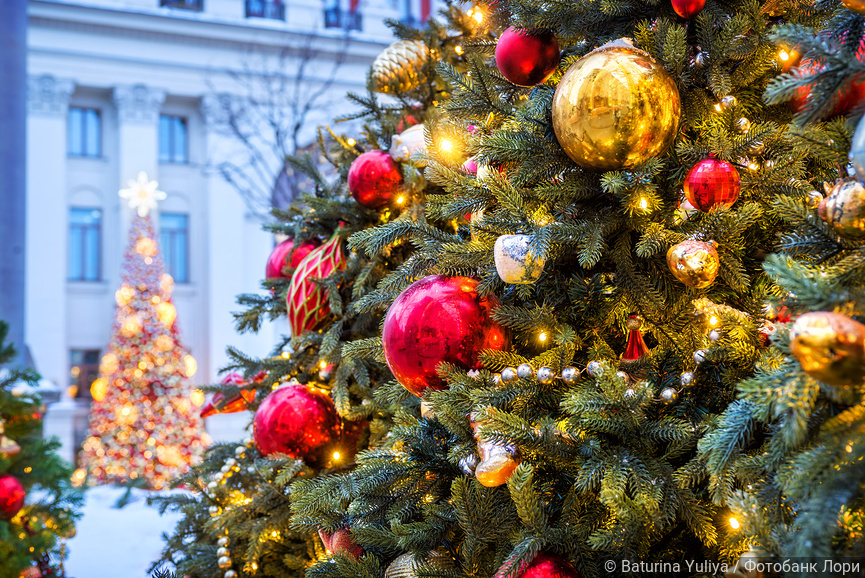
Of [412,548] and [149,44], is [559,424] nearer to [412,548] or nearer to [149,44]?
[412,548]

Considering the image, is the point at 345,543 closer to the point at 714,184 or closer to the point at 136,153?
the point at 714,184

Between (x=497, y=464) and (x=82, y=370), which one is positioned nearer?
(x=497, y=464)

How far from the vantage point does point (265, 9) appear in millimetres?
12586

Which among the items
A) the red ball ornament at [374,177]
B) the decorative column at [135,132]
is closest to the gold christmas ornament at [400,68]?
the red ball ornament at [374,177]

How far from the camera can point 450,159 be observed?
1.59m

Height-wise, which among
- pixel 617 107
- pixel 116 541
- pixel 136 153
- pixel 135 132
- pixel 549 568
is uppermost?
pixel 135 132

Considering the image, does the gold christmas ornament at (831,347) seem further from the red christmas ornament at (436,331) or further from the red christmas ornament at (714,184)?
the red christmas ornament at (436,331)

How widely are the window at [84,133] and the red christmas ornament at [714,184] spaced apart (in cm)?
1294

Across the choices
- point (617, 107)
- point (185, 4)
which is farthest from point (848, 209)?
point (185, 4)

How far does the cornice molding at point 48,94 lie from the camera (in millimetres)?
10977

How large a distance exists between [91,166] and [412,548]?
12.6 m

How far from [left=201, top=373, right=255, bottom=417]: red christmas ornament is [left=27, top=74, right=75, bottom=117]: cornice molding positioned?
1120 centimetres

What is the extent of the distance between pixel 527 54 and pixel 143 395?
7.23 m

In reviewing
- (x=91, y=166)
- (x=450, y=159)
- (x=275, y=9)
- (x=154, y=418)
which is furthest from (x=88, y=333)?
(x=450, y=159)
